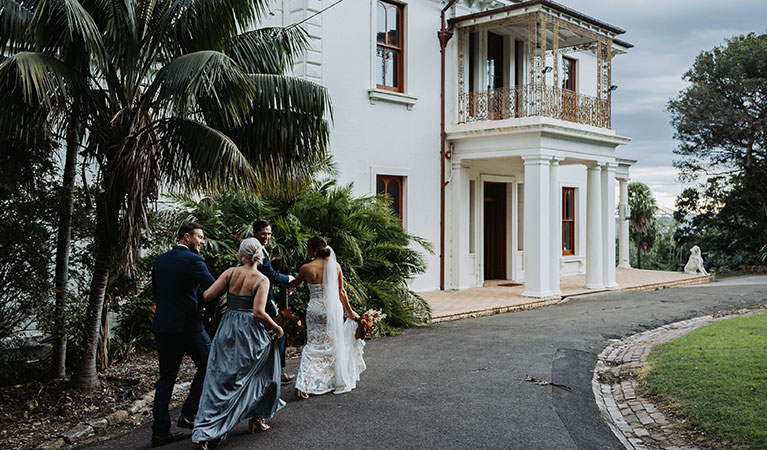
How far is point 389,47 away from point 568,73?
8.84m

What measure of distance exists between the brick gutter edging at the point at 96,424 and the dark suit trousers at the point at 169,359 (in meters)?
0.97

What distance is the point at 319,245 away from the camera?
783cm

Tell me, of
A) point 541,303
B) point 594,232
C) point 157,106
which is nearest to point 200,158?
point 157,106

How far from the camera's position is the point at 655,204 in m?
31.3

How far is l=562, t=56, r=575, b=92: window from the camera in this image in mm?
22984

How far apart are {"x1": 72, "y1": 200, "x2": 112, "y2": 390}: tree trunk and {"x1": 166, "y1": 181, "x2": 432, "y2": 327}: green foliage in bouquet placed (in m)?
2.15

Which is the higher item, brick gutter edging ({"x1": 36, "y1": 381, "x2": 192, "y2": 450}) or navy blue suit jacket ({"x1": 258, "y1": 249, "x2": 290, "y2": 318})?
navy blue suit jacket ({"x1": 258, "y1": 249, "x2": 290, "y2": 318})

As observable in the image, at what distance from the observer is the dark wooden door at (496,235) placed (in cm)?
2041

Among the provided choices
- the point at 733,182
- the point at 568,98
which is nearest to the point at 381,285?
the point at 568,98

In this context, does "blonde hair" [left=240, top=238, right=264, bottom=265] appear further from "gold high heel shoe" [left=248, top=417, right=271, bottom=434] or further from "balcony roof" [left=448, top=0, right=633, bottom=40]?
"balcony roof" [left=448, top=0, right=633, bottom=40]

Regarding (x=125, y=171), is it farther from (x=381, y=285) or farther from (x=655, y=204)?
(x=655, y=204)

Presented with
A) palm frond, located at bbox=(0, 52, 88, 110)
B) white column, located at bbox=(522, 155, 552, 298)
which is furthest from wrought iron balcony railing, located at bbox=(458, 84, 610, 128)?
palm frond, located at bbox=(0, 52, 88, 110)

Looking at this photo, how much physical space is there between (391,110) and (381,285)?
18.5ft

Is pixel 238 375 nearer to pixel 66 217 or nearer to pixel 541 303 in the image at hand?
pixel 66 217
